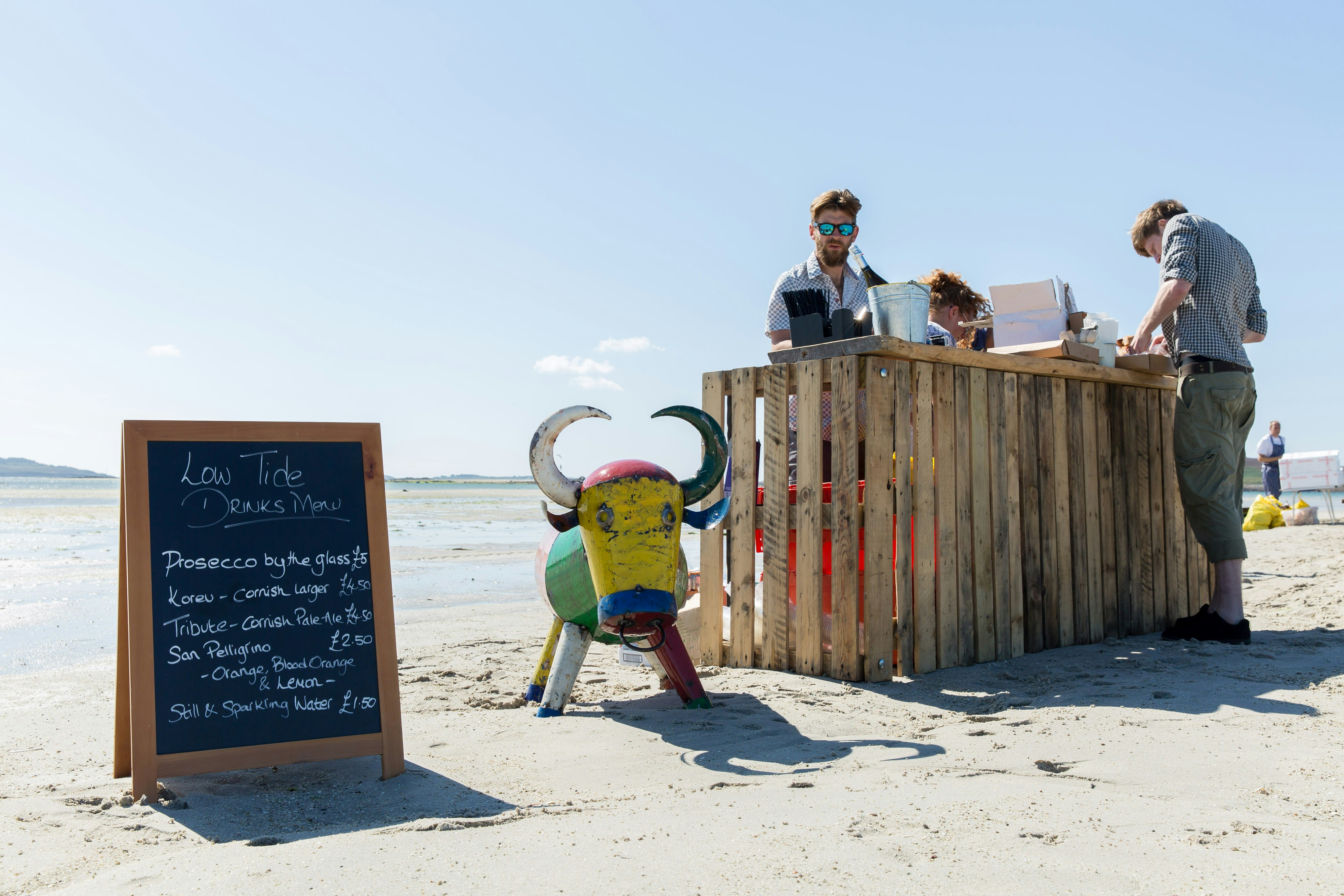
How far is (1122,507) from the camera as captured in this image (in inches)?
220

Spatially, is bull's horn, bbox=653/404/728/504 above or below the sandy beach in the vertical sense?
above

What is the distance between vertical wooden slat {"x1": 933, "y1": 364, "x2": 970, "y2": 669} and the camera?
4.46 m

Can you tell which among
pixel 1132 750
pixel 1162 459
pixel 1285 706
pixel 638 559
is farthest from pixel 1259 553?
pixel 638 559

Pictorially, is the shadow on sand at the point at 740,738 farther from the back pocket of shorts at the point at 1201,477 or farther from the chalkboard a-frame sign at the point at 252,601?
the back pocket of shorts at the point at 1201,477

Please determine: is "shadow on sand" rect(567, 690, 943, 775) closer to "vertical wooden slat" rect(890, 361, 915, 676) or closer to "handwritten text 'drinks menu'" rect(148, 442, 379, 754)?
"vertical wooden slat" rect(890, 361, 915, 676)

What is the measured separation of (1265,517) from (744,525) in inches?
513

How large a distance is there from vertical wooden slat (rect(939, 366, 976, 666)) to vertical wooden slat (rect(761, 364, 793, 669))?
86 centimetres

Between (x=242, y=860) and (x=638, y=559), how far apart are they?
1.62 meters

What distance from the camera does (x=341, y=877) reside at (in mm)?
2062

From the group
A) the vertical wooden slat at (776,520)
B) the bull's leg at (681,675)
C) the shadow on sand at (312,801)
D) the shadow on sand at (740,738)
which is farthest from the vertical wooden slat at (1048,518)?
the shadow on sand at (312,801)

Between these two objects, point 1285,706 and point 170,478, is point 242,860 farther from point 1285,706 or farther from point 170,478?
point 1285,706

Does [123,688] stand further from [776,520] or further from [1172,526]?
[1172,526]

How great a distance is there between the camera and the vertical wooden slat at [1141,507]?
566 centimetres

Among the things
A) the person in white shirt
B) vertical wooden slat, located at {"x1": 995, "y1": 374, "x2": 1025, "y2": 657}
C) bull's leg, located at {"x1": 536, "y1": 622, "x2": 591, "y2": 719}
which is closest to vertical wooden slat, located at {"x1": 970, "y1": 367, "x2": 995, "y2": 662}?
vertical wooden slat, located at {"x1": 995, "y1": 374, "x2": 1025, "y2": 657}
